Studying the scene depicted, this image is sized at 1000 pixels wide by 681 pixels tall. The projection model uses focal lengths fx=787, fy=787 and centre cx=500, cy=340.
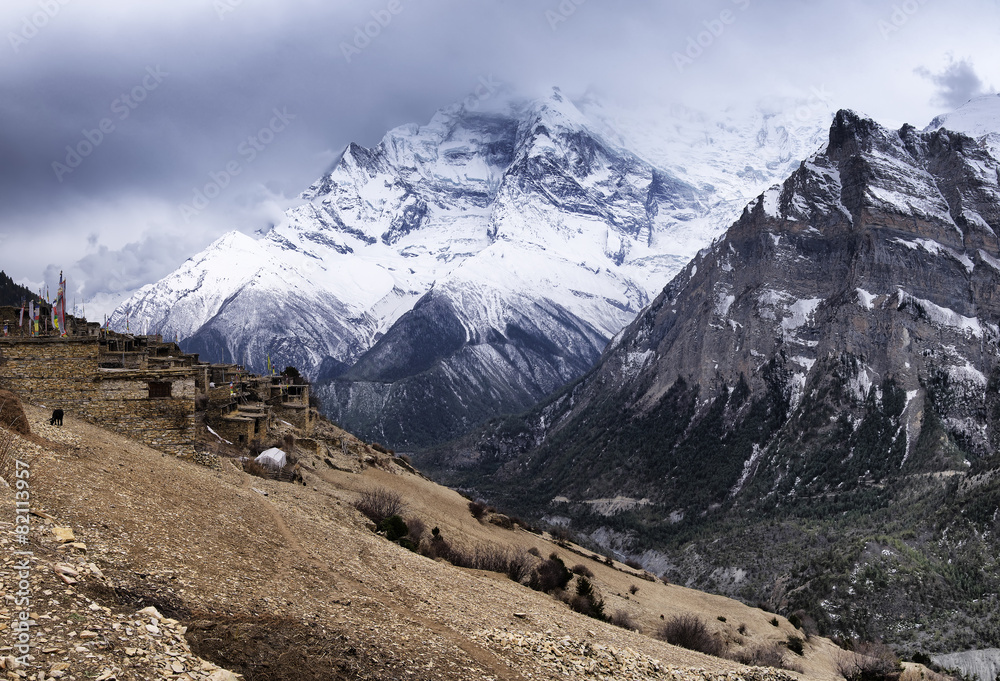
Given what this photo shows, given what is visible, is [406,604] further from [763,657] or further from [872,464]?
[872,464]

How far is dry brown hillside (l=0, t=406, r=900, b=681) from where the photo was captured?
14.0 m

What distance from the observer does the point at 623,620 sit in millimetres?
38438

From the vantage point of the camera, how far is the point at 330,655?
56.6 ft

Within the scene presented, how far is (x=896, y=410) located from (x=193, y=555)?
16775cm

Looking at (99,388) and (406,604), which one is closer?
(406,604)

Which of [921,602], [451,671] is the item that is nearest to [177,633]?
[451,671]

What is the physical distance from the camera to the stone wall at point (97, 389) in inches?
1167

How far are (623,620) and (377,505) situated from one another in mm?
13604

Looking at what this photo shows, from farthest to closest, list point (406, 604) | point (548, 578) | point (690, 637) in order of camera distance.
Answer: point (548, 578)
point (690, 637)
point (406, 604)

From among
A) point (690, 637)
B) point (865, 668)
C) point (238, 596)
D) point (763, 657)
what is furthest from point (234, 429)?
point (865, 668)

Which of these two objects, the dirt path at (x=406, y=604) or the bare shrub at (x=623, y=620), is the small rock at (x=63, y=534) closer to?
the dirt path at (x=406, y=604)

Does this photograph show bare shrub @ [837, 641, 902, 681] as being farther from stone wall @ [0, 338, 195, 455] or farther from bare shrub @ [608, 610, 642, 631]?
stone wall @ [0, 338, 195, 455]

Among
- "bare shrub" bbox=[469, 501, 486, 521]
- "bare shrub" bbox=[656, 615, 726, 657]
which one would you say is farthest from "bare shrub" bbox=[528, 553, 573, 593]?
"bare shrub" bbox=[469, 501, 486, 521]

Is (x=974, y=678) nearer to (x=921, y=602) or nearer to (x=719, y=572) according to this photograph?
(x=921, y=602)
